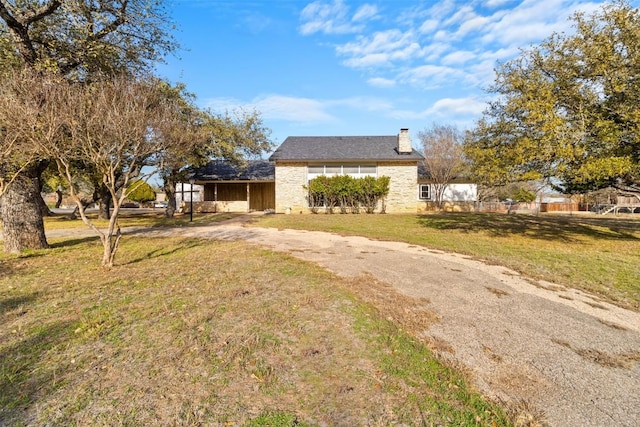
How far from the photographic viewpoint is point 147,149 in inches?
269

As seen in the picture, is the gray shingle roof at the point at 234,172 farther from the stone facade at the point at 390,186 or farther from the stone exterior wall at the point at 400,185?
the stone exterior wall at the point at 400,185

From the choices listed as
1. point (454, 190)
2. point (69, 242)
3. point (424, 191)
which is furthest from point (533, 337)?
point (454, 190)

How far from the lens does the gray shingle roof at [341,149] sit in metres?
22.5

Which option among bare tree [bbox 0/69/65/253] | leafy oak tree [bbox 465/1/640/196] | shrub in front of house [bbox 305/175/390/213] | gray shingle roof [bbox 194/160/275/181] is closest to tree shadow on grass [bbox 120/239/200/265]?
bare tree [bbox 0/69/65/253]

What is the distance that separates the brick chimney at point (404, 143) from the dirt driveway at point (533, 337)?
16.8m

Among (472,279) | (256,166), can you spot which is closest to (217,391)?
(472,279)

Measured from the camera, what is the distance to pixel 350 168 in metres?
22.9

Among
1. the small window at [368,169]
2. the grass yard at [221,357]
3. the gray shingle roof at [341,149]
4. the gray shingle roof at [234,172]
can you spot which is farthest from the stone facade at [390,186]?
the grass yard at [221,357]

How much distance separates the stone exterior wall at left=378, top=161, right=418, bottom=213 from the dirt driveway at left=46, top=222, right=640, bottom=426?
15670 millimetres

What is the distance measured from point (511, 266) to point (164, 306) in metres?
7.12

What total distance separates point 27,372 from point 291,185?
2056 cm

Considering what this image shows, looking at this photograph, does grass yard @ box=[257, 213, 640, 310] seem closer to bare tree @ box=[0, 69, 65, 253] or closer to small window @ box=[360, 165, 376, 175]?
small window @ box=[360, 165, 376, 175]

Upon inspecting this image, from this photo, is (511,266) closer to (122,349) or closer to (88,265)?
(122,349)

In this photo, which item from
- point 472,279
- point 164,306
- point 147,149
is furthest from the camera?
point 147,149
